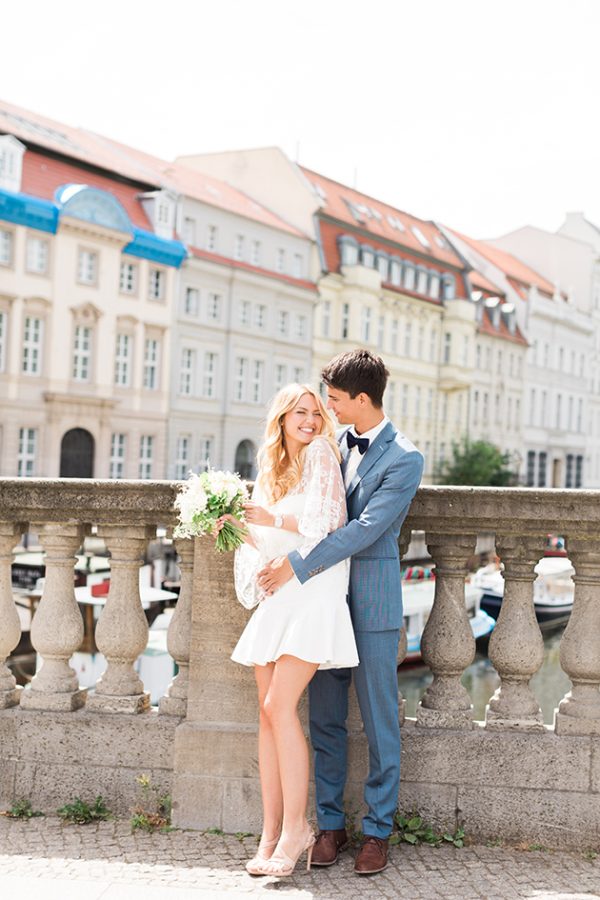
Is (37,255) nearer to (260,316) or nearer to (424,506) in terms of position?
(260,316)

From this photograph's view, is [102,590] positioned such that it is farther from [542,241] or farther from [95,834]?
[542,241]

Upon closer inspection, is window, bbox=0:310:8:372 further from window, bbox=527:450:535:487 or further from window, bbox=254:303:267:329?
window, bbox=527:450:535:487

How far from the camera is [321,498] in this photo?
3.67 metres

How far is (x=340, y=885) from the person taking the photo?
358cm

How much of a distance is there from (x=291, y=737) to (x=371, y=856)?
1.52ft

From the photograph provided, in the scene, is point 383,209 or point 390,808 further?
point 383,209

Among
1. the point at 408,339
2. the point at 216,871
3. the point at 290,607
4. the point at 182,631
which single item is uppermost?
the point at 408,339

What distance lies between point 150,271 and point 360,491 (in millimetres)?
37113

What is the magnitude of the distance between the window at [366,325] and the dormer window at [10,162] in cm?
1996

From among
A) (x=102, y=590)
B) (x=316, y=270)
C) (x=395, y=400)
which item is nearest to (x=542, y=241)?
(x=395, y=400)

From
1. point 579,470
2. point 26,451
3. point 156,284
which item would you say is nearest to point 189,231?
point 156,284

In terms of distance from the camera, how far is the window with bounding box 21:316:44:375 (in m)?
35.6

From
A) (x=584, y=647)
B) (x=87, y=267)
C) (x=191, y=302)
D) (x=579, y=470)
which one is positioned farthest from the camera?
(x=579, y=470)

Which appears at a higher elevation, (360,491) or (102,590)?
(360,491)
